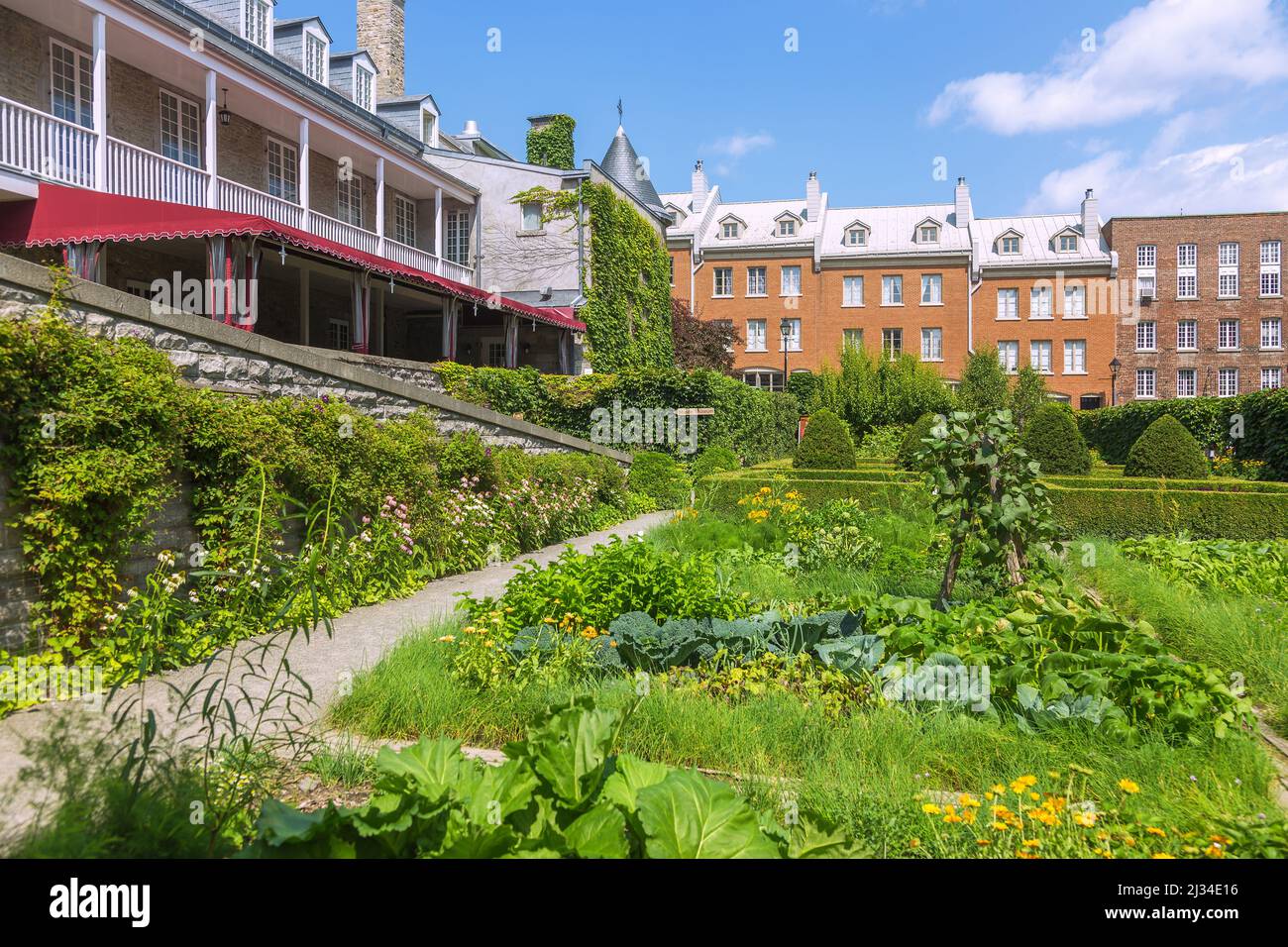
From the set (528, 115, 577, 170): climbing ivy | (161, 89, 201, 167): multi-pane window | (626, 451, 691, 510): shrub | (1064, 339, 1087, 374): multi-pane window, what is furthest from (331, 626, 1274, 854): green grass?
(1064, 339, 1087, 374): multi-pane window

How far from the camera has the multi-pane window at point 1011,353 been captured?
4122 centimetres

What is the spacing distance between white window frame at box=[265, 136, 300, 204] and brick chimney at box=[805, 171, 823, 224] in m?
30.5

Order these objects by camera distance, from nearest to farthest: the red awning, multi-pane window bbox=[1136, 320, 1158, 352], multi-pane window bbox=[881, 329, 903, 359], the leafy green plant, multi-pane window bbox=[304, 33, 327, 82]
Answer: the leafy green plant
the red awning
multi-pane window bbox=[304, 33, 327, 82]
multi-pane window bbox=[881, 329, 903, 359]
multi-pane window bbox=[1136, 320, 1158, 352]

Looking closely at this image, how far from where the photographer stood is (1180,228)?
4250 cm

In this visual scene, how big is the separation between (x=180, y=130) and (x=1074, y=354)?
131 feet

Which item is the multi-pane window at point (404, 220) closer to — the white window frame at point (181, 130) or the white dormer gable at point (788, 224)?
the white window frame at point (181, 130)

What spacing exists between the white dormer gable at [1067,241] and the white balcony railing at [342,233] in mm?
36127

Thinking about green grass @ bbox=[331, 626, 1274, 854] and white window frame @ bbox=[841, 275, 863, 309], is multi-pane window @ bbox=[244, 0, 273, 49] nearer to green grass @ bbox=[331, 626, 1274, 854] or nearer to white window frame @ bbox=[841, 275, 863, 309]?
green grass @ bbox=[331, 626, 1274, 854]

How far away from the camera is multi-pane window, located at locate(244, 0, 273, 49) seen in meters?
20.2

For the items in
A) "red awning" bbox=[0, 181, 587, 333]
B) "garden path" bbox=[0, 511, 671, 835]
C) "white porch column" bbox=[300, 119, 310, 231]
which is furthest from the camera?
"white porch column" bbox=[300, 119, 310, 231]

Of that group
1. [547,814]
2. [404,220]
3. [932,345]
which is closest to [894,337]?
[932,345]

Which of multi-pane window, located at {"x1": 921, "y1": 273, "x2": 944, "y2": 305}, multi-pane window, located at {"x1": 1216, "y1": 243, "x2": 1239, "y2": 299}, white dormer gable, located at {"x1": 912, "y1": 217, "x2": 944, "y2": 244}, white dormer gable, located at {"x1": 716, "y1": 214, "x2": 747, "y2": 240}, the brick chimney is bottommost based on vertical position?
multi-pane window, located at {"x1": 921, "y1": 273, "x2": 944, "y2": 305}
